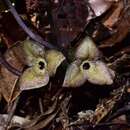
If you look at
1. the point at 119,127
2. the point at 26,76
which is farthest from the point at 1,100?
the point at 119,127

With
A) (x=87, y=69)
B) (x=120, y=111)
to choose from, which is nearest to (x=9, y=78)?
(x=87, y=69)

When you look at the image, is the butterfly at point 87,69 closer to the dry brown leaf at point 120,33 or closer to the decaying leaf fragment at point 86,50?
the decaying leaf fragment at point 86,50

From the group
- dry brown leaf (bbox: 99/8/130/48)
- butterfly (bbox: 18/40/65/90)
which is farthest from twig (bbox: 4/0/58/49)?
→ dry brown leaf (bbox: 99/8/130/48)

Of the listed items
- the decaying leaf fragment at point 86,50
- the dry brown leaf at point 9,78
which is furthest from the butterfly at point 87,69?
the dry brown leaf at point 9,78

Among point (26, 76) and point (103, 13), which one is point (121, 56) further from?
point (26, 76)

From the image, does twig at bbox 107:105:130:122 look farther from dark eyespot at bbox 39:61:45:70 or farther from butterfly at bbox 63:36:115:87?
dark eyespot at bbox 39:61:45:70

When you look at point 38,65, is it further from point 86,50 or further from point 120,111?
point 120,111
